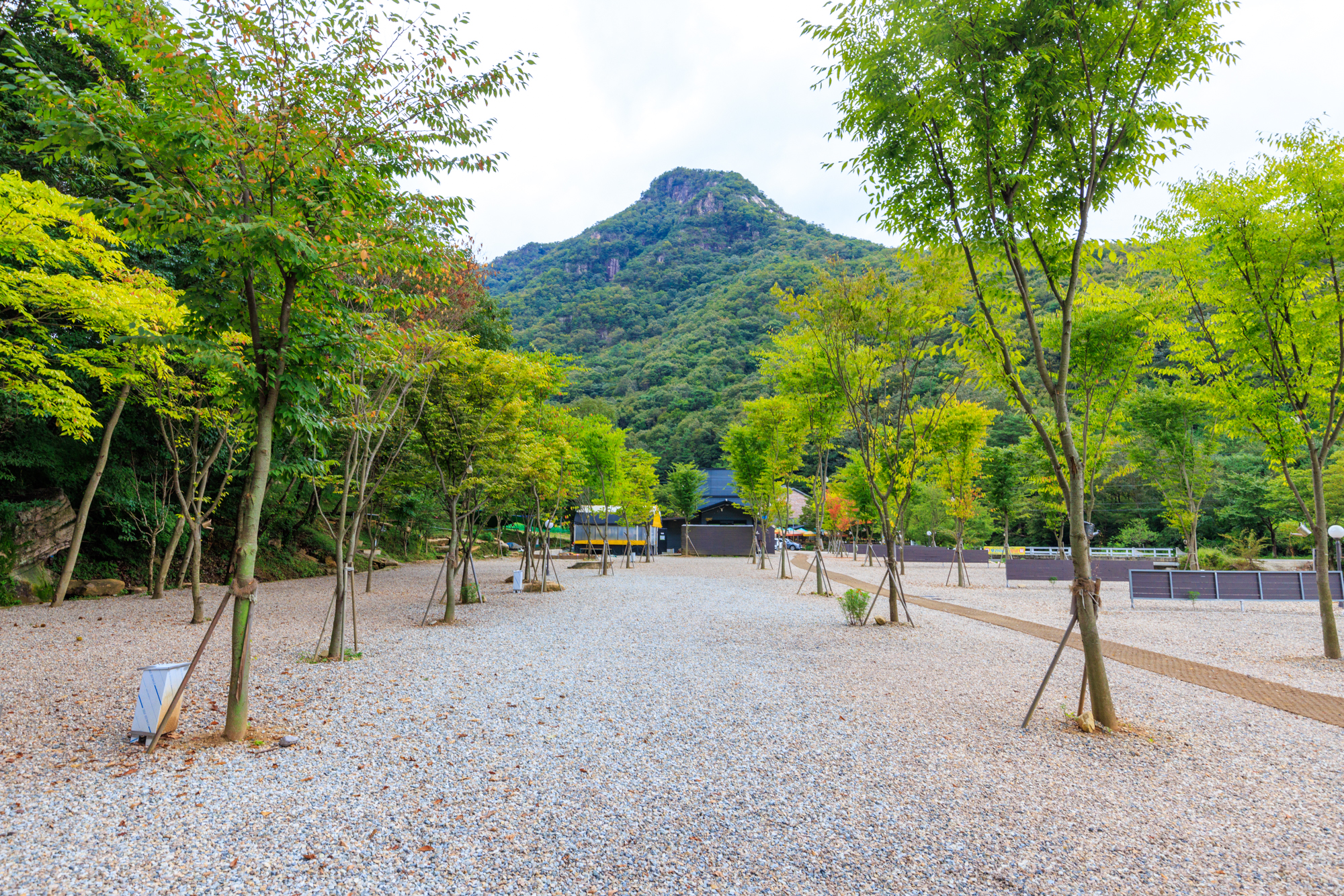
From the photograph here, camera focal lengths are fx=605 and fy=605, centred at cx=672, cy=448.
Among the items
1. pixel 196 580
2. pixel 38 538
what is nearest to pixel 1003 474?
pixel 196 580

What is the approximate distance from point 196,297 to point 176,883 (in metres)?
3.94

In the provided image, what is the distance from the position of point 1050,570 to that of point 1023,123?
58.3 ft

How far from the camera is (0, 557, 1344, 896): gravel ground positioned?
9.28ft

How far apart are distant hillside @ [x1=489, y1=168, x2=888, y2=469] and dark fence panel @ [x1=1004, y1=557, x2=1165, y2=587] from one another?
1918 cm

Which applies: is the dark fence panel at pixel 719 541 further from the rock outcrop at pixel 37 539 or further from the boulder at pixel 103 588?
the rock outcrop at pixel 37 539

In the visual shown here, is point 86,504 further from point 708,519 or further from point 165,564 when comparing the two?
point 708,519

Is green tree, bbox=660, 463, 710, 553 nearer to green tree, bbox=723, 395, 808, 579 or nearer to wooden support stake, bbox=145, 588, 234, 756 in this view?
green tree, bbox=723, 395, 808, 579

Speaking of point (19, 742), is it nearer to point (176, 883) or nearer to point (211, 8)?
point (176, 883)

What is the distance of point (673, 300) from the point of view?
7675 cm

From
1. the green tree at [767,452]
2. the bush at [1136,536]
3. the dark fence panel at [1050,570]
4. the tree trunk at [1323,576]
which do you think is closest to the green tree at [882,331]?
the tree trunk at [1323,576]

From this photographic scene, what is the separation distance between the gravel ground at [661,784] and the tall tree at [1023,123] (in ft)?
4.53

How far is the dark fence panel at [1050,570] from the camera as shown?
18.8 metres

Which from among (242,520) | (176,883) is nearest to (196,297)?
(242,520)

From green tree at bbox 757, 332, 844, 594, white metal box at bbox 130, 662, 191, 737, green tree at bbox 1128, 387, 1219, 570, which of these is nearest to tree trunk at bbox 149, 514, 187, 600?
white metal box at bbox 130, 662, 191, 737
